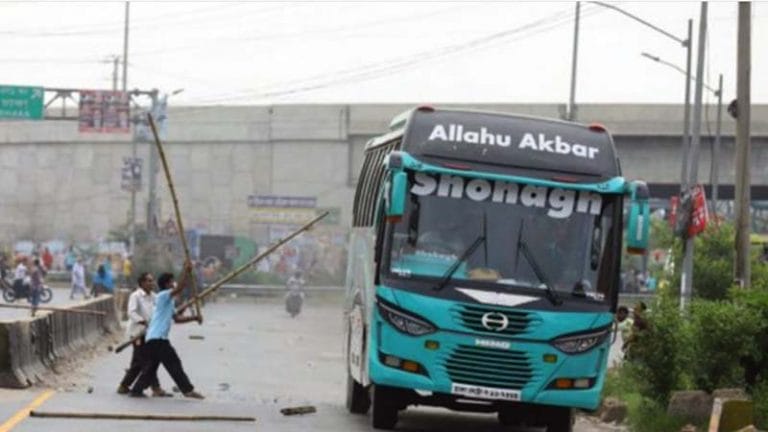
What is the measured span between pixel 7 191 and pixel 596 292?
64.3 m

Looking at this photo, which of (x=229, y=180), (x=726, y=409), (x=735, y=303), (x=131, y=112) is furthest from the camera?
(x=229, y=180)

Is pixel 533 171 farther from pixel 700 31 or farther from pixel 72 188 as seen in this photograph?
pixel 72 188

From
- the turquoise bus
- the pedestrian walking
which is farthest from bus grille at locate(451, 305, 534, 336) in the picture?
the pedestrian walking

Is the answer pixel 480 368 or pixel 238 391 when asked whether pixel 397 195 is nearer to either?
pixel 480 368

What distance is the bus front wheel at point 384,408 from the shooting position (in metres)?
16.8

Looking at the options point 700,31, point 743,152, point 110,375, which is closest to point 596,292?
point 743,152

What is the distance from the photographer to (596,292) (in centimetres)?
1623

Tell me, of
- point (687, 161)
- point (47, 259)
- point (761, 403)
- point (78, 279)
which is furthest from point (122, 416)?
point (47, 259)

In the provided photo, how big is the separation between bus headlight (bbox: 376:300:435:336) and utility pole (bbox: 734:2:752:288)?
8.58 m

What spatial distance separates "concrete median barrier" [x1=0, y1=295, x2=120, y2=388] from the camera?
20.8 metres

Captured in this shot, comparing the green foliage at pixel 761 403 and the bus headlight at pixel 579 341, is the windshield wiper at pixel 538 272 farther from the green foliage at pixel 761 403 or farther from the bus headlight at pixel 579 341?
the green foliage at pixel 761 403

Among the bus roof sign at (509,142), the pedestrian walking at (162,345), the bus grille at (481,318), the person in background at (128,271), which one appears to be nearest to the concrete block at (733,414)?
the bus grille at (481,318)

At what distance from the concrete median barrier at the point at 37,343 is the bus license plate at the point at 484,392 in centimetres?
700

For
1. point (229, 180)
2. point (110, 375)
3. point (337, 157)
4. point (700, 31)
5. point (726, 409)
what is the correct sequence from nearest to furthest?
point (726, 409) < point (110, 375) < point (700, 31) < point (337, 157) < point (229, 180)
